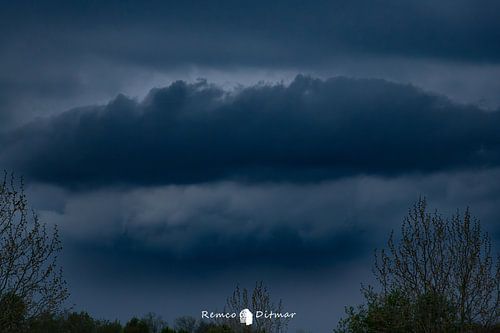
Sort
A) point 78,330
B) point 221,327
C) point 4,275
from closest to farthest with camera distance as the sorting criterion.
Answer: point 4,275, point 221,327, point 78,330

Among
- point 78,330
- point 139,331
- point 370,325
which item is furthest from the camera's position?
point 139,331

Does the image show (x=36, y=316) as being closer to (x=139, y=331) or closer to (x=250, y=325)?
(x=250, y=325)

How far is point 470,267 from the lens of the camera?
33969mm

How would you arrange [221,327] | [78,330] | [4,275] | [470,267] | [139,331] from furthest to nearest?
[139,331] < [78,330] < [221,327] < [470,267] < [4,275]

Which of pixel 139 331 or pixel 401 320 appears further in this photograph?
pixel 139 331

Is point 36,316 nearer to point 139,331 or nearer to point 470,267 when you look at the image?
point 470,267

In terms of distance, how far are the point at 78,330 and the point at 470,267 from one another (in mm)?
65487

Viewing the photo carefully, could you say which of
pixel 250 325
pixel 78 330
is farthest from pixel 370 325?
pixel 78 330

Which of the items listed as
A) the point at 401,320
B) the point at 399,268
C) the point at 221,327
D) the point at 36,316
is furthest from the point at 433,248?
the point at 221,327

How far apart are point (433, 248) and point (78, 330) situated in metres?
64.4

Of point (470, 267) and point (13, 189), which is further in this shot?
point (470, 267)

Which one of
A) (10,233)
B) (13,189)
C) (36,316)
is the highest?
(13,189)

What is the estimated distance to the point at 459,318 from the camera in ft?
113

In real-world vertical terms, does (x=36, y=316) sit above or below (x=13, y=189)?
below
